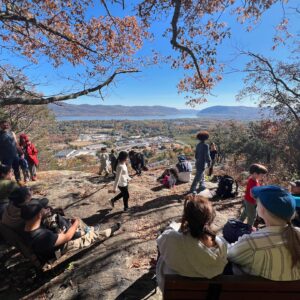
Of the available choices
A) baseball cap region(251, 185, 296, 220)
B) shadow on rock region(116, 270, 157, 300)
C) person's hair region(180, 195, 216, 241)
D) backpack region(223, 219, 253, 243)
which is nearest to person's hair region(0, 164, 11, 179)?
shadow on rock region(116, 270, 157, 300)

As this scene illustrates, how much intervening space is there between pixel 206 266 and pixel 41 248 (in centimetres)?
232

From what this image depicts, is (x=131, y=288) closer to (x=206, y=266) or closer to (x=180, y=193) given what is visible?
(x=206, y=266)

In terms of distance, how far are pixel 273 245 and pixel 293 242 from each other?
0.15m

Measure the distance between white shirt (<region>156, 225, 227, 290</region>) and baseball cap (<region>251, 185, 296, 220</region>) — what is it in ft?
1.65

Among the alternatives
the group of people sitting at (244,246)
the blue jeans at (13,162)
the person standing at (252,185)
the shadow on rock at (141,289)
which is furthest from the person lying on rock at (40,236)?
the blue jeans at (13,162)

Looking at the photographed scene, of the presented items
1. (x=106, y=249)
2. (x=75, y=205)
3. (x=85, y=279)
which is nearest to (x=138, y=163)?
(x=75, y=205)

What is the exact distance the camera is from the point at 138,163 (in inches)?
397

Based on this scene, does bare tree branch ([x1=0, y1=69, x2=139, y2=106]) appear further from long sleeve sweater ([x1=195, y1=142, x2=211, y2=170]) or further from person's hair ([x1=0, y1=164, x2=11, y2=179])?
long sleeve sweater ([x1=195, y1=142, x2=211, y2=170])

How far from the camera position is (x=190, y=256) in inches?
79.5

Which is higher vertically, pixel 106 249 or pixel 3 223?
pixel 3 223

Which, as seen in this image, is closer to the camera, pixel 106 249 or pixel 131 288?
pixel 131 288

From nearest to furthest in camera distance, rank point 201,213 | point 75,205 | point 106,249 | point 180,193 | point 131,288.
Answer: point 201,213, point 131,288, point 106,249, point 75,205, point 180,193

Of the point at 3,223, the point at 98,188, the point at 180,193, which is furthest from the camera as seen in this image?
the point at 98,188

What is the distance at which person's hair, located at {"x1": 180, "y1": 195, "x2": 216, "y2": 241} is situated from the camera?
2.08 m
